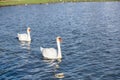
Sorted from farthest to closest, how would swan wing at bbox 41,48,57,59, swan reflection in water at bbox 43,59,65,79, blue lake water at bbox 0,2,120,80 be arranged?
swan wing at bbox 41,48,57,59 → blue lake water at bbox 0,2,120,80 → swan reflection in water at bbox 43,59,65,79

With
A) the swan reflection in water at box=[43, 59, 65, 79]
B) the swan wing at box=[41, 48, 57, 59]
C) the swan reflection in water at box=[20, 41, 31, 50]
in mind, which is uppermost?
the swan reflection in water at box=[20, 41, 31, 50]

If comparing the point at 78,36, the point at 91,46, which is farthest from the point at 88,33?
the point at 91,46

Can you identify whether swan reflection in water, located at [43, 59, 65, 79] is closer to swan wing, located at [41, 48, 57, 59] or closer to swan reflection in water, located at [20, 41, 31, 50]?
swan wing, located at [41, 48, 57, 59]

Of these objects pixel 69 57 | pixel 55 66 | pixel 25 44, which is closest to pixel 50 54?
pixel 69 57

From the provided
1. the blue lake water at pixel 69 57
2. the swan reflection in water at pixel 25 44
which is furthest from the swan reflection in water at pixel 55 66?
the swan reflection in water at pixel 25 44

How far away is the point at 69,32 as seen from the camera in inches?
2154

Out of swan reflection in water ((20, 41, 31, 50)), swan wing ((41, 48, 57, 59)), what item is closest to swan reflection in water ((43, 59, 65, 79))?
swan wing ((41, 48, 57, 59))

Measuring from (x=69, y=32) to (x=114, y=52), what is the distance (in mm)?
18241

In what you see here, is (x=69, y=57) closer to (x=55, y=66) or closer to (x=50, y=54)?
(x=50, y=54)

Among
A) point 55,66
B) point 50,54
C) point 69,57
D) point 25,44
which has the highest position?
point 25,44

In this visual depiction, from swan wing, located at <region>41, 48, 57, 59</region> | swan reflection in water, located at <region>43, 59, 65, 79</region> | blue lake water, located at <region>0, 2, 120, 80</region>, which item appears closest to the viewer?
swan reflection in water, located at <region>43, 59, 65, 79</region>

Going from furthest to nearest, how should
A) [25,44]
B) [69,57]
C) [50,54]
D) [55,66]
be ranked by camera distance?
[25,44]
[69,57]
[50,54]
[55,66]

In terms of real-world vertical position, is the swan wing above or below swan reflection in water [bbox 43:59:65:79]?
above

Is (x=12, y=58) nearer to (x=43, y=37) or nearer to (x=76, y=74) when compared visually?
(x=76, y=74)
